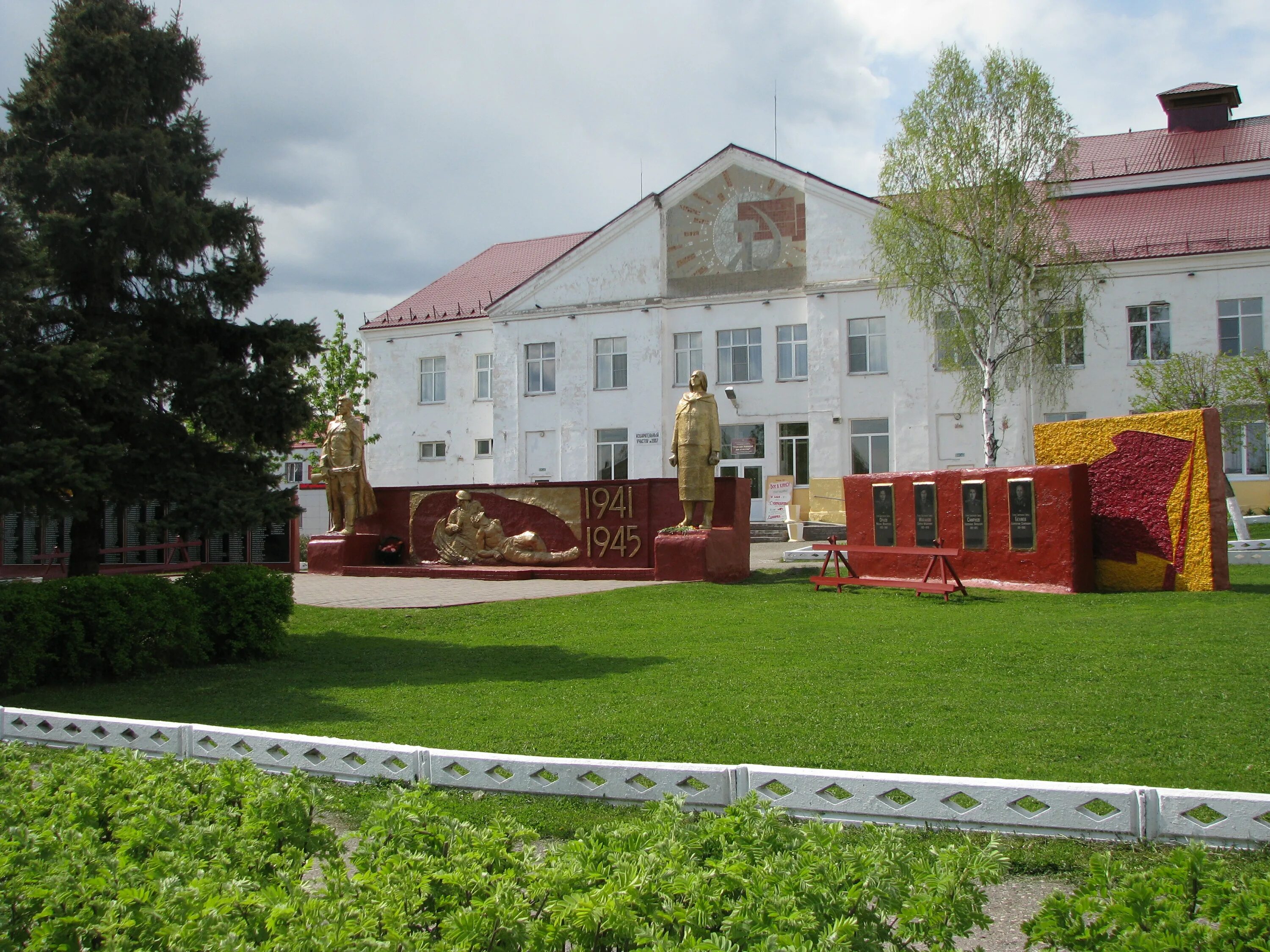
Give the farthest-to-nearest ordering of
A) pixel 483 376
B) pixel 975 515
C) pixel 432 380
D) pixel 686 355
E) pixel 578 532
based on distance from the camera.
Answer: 1. pixel 432 380
2. pixel 483 376
3. pixel 686 355
4. pixel 578 532
5. pixel 975 515

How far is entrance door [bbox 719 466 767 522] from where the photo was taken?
3316 cm

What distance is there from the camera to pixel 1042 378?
99.1 feet

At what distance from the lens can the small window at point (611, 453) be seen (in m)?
35.4

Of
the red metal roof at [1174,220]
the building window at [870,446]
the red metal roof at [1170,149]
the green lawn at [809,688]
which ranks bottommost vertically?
the green lawn at [809,688]

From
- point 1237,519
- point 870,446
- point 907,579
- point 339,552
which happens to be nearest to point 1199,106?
point 870,446

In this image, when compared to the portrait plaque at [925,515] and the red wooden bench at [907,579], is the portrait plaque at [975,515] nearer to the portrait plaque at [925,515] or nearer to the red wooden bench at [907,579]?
the red wooden bench at [907,579]

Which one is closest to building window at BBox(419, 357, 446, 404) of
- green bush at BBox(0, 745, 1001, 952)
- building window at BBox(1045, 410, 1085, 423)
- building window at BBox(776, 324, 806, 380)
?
building window at BBox(776, 324, 806, 380)

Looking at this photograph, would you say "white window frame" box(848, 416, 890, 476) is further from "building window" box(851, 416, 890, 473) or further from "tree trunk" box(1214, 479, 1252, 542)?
"tree trunk" box(1214, 479, 1252, 542)

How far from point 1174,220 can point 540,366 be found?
67.2ft

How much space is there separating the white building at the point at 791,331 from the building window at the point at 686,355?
0.08 m

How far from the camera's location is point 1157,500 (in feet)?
45.5

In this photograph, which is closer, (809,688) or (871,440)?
(809,688)

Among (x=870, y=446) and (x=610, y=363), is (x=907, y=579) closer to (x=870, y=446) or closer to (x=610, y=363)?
(x=870, y=446)

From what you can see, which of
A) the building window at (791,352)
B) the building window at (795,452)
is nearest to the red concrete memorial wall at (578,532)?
the building window at (795,452)
